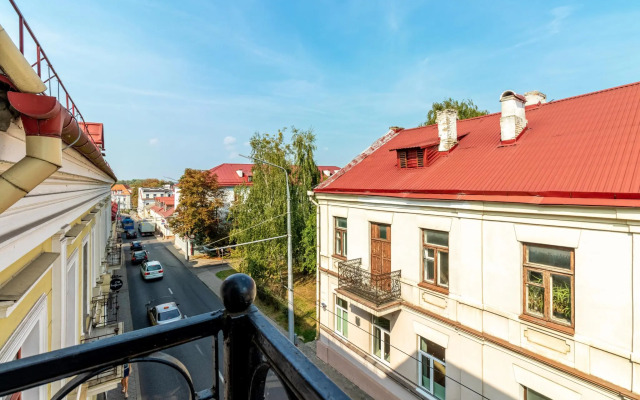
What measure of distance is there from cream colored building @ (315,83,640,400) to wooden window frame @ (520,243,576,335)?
0.02 metres

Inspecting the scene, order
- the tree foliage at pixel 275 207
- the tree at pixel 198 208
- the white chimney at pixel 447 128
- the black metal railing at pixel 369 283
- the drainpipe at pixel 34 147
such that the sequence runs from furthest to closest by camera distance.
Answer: the tree at pixel 198 208
the tree foliage at pixel 275 207
the white chimney at pixel 447 128
the black metal railing at pixel 369 283
the drainpipe at pixel 34 147

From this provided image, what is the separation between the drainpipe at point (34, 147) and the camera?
1744 mm

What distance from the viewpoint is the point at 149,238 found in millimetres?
44438

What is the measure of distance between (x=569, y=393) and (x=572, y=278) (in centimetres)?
230

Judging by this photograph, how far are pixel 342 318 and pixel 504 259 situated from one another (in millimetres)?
6803

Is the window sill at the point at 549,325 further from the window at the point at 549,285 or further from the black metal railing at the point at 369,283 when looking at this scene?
the black metal railing at the point at 369,283

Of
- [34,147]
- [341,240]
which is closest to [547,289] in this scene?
[341,240]

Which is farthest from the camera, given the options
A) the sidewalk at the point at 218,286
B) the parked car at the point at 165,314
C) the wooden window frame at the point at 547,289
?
the parked car at the point at 165,314

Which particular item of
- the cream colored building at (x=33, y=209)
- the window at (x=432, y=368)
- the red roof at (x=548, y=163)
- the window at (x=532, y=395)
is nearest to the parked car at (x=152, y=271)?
the red roof at (x=548, y=163)

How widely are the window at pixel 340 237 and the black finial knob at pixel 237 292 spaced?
11012 millimetres

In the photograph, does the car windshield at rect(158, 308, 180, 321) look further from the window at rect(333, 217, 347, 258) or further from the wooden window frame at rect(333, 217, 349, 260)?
the window at rect(333, 217, 347, 258)

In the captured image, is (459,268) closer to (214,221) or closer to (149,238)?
(214,221)

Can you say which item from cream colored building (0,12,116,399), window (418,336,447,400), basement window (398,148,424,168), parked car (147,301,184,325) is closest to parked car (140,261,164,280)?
parked car (147,301,184,325)

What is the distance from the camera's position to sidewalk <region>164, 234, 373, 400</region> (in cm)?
1130
